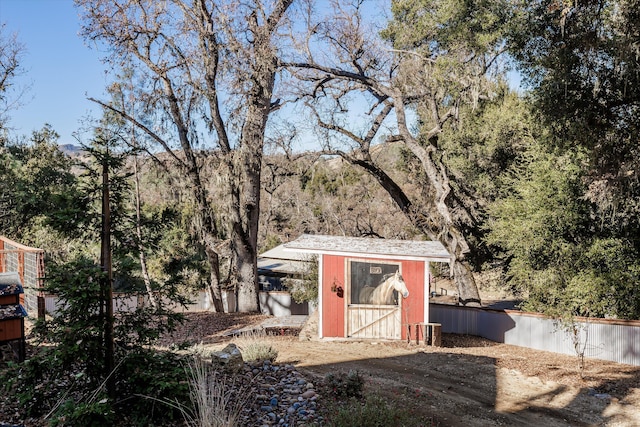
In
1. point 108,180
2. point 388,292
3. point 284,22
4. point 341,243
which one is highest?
point 284,22

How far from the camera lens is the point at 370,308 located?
1312cm

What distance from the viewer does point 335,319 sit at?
13156mm

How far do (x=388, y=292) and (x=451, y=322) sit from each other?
5.44 meters

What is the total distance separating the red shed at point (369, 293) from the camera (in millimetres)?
13039

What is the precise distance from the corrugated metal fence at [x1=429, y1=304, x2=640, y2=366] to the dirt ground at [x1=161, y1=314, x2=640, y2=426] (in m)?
0.52

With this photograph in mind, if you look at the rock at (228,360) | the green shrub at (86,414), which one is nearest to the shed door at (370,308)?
Answer: the rock at (228,360)

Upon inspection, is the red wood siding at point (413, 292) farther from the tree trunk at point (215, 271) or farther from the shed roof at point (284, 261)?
the tree trunk at point (215, 271)

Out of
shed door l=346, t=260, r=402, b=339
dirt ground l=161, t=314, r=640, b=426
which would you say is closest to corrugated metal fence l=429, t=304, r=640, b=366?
dirt ground l=161, t=314, r=640, b=426

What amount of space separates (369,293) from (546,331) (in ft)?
17.8

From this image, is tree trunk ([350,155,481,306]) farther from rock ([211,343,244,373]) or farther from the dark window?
rock ([211,343,244,373])

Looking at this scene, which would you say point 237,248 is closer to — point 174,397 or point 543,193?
point 543,193

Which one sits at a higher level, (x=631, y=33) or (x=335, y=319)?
(x=631, y=33)

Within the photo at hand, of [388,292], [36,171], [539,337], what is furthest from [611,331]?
[36,171]

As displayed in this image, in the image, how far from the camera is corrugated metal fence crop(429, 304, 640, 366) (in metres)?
12.8
